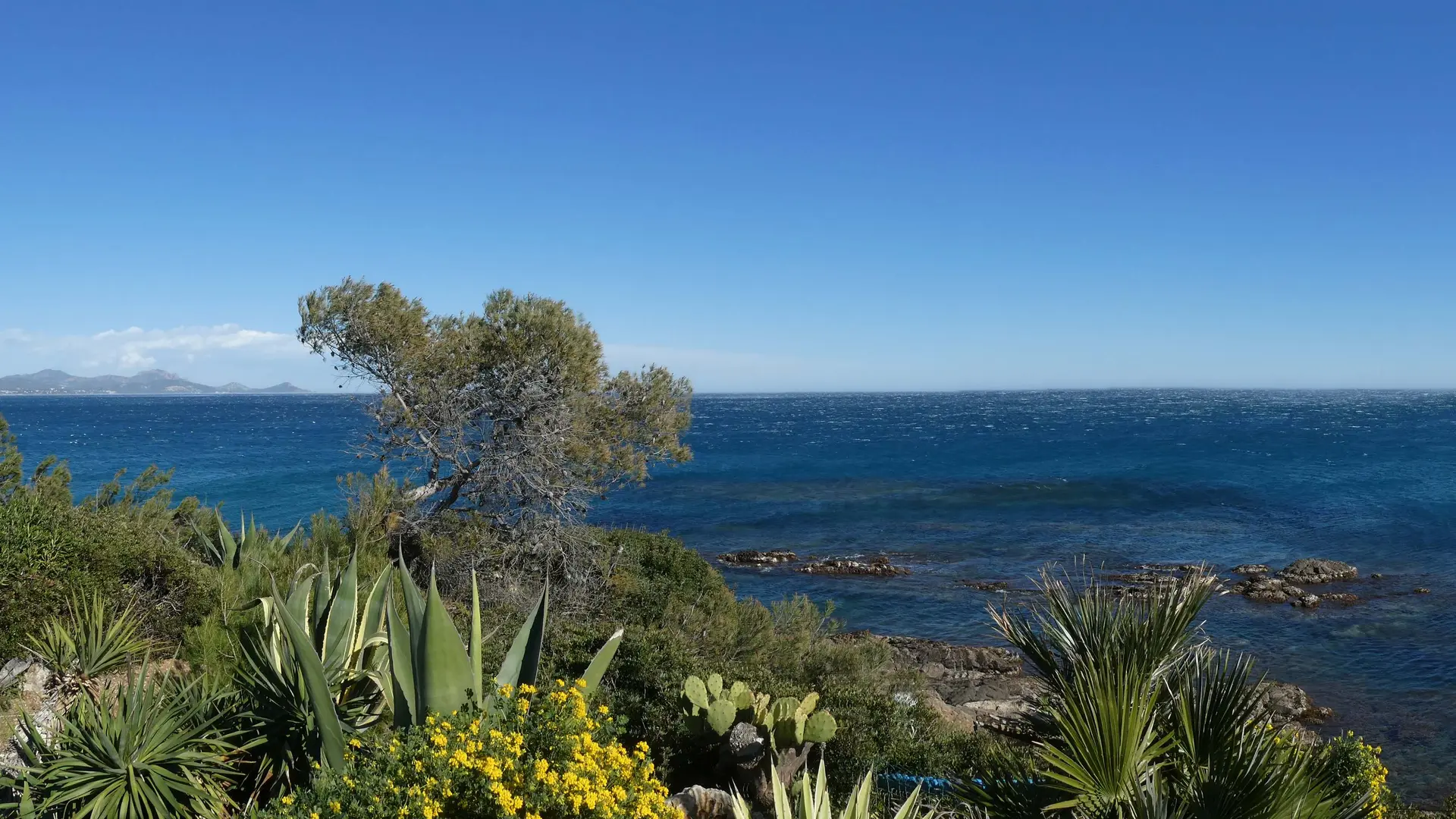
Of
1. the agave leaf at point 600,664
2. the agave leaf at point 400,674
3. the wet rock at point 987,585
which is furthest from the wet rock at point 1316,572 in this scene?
the agave leaf at point 400,674

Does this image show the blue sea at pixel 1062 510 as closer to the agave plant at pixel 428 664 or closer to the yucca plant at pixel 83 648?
the yucca plant at pixel 83 648

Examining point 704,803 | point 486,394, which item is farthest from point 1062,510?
point 704,803

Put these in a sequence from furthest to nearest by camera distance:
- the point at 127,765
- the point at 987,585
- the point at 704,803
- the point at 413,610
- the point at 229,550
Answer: the point at 987,585 < the point at 229,550 < the point at 704,803 < the point at 413,610 < the point at 127,765

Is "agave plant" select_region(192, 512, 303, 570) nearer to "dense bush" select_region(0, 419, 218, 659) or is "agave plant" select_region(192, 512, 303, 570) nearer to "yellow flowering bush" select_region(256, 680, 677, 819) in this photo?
"dense bush" select_region(0, 419, 218, 659)

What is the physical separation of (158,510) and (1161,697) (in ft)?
46.8

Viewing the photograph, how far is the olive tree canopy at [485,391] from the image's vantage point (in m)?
14.8

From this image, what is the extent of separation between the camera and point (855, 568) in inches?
1083

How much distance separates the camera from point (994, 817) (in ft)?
14.9

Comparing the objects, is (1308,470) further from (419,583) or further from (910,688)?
(419,583)

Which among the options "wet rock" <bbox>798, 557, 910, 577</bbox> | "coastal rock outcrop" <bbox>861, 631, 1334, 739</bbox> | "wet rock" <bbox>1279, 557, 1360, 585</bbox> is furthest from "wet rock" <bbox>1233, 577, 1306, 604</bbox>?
"wet rock" <bbox>798, 557, 910, 577</bbox>

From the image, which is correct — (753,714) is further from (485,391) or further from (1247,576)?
(1247,576)

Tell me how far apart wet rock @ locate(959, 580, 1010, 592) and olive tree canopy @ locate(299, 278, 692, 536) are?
13793 mm

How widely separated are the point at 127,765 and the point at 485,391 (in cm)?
1072

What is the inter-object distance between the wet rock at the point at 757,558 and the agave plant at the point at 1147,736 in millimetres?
23306
